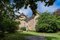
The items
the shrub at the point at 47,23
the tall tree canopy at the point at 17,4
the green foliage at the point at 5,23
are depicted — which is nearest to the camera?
the tall tree canopy at the point at 17,4

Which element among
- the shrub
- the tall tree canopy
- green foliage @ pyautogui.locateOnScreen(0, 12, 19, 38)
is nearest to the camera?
the tall tree canopy

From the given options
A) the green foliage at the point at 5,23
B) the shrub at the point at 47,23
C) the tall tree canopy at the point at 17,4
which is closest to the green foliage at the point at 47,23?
the shrub at the point at 47,23

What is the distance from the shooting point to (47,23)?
3108 centimetres

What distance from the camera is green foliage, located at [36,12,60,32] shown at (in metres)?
30.6

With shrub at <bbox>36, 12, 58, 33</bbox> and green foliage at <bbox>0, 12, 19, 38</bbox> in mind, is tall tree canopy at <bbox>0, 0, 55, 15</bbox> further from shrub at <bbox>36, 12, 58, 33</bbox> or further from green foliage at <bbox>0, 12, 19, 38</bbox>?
shrub at <bbox>36, 12, 58, 33</bbox>

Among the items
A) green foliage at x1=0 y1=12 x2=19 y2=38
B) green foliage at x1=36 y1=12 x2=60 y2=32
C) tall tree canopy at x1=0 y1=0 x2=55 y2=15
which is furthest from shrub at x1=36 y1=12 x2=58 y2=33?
tall tree canopy at x1=0 y1=0 x2=55 y2=15

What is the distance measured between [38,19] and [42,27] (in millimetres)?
2250

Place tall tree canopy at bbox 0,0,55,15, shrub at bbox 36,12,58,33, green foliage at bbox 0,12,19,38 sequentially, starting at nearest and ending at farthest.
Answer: tall tree canopy at bbox 0,0,55,15, green foliage at bbox 0,12,19,38, shrub at bbox 36,12,58,33

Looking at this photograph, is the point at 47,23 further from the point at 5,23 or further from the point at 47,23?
the point at 5,23

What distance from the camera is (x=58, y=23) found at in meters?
31.4

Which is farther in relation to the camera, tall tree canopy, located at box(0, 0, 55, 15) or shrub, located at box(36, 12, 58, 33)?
shrub, located at box(36, 12, 58, 33)

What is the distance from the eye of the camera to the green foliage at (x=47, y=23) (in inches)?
1205

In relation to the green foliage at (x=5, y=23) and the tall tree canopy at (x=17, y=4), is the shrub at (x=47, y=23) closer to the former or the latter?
the green foliage at (x=5, y=23)

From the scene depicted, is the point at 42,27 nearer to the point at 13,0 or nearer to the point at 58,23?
the point at 58,23
